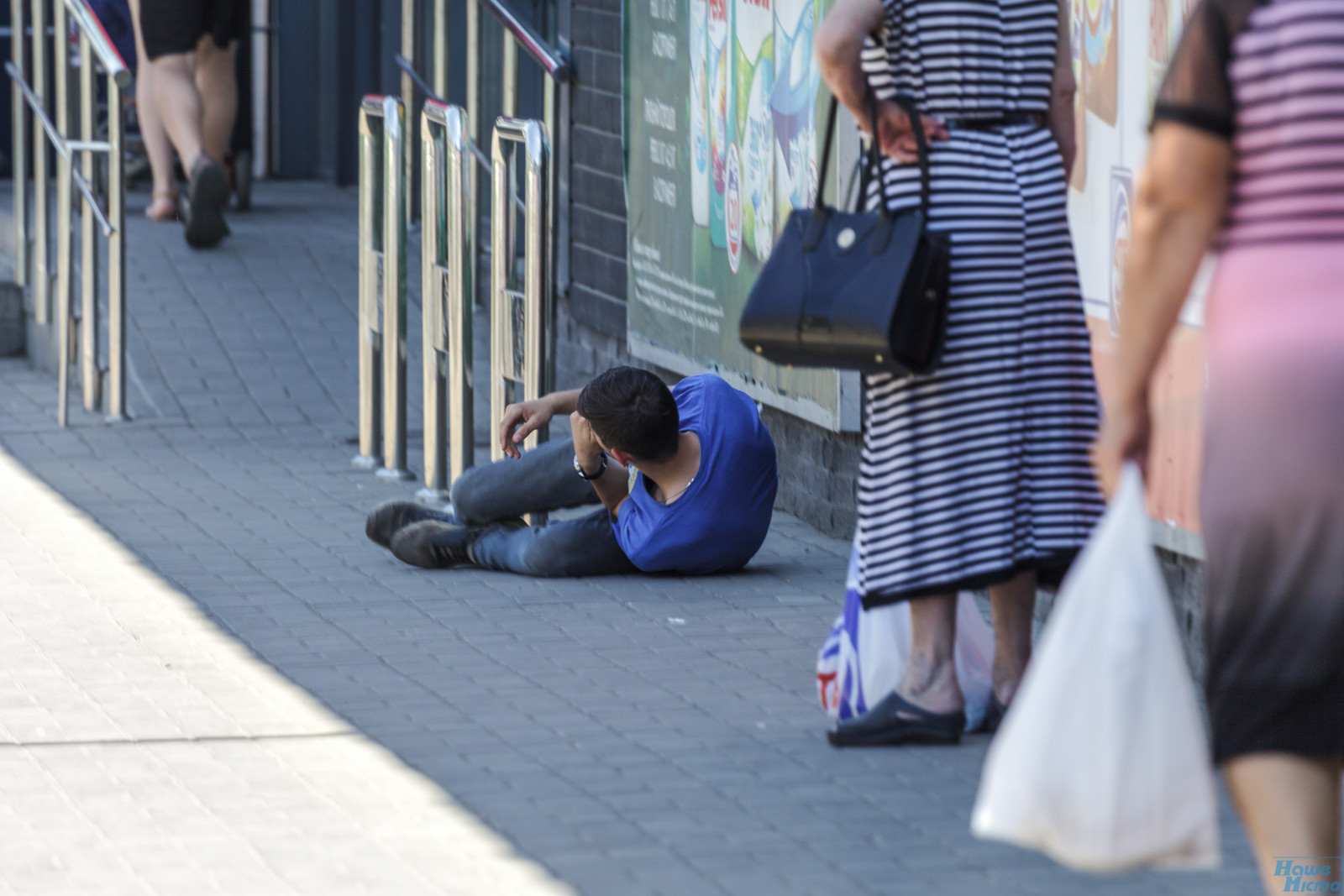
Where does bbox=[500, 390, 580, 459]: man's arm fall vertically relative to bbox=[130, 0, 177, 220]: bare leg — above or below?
below

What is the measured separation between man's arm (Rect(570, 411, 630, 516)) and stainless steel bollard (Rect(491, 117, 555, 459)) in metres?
0.49

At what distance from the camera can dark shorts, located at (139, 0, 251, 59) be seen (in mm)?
10969

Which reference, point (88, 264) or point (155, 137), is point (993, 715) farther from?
Result: point (155, 137)

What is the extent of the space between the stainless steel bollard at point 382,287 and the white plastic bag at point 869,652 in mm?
3734

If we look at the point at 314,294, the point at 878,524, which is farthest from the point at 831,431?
the point at 314,294

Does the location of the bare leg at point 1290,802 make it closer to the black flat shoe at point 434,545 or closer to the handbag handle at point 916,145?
the handbag handle at point 916,145

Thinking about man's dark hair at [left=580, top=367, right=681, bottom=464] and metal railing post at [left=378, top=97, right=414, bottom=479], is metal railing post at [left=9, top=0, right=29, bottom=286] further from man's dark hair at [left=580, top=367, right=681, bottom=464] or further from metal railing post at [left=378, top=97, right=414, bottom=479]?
man's dark hair at [left=580, top=367, right=681, bottom=464]

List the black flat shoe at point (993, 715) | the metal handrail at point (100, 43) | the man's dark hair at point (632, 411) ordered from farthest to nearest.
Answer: the metal handrail at point (100, 43) → the man's dark hair at point (632, 411) → the black flat shoe at point (993, 715)

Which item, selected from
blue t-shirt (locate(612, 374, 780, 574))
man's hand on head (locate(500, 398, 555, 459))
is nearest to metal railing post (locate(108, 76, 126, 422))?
man's hand on head (locate(500, 398, 555, 459))

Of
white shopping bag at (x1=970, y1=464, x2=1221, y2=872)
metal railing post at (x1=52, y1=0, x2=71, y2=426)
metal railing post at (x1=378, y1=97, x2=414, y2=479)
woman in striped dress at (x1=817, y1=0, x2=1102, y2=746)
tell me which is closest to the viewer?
white shopping bag at (x1=970, y1=464, x2=1221, y2=872)

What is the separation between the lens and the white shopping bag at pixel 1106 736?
8.30 ft

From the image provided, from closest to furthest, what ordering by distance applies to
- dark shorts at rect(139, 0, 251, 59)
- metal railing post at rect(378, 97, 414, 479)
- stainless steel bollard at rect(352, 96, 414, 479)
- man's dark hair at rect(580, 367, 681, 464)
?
man's dark hair at rect(580, 367, 681, 464) → metal railing post at rect(378, 97, 414, 479) → stainless steel bollard at rect(352, 96, 414, 479) → dark shorts at rect(139, 0, 251, 59)

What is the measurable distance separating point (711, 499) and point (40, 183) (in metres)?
5.37
